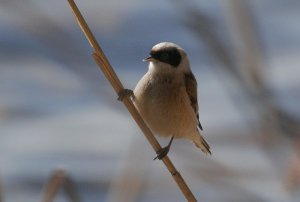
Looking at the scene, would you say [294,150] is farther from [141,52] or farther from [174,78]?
[141,52]

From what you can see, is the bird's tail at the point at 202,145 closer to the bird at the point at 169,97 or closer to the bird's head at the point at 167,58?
the bird at the point at 169,97

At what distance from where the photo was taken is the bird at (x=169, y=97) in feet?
7.44

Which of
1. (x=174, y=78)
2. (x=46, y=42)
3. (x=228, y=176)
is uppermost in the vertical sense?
(x=174, y=78)

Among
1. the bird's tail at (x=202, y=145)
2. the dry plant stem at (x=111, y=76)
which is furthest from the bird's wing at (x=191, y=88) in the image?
the dry plant stem at (x=111, y=76)

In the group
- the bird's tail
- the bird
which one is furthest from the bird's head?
the bird's tail

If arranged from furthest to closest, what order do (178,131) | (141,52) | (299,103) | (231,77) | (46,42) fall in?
(141,52), (178,131), (299,103), (46,42), (231,77)

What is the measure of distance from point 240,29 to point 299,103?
59 centimetres

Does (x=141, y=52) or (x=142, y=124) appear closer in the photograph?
(x=142, y=124)

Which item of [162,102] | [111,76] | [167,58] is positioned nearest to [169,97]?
[162,102]

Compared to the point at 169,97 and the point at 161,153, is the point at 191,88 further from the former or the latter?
the point at 161,153

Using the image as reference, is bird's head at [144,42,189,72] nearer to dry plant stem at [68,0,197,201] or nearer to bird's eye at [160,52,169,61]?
bird's eye at [160,52,169,61]

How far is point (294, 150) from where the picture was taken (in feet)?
4.64

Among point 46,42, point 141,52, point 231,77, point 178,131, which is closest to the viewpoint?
point 231,77

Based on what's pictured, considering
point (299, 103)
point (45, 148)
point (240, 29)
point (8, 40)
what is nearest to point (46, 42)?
point (240, 29)
